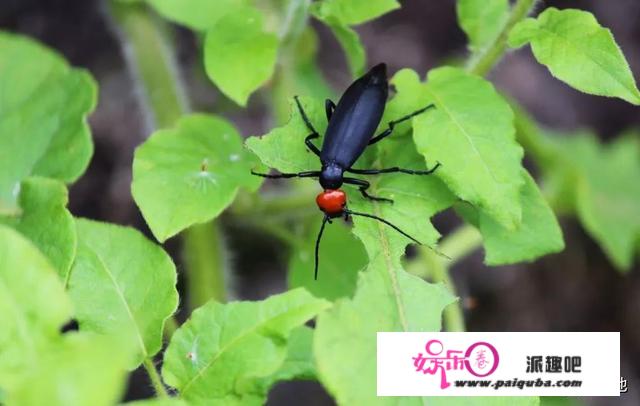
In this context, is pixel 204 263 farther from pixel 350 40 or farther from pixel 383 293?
pixel 383 293

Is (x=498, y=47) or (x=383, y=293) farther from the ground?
(x=498, y=47)

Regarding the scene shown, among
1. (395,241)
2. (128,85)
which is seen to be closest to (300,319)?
(395,241)

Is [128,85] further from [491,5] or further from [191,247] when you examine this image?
[491,5]

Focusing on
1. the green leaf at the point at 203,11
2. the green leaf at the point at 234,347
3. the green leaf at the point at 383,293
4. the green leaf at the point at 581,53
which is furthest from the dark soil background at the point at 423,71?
the green leaf at the point at 581,53

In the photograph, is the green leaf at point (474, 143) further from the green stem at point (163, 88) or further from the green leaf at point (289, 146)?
the green stem at point (163, 88)

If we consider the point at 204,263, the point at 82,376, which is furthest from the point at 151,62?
the point at 82,376
